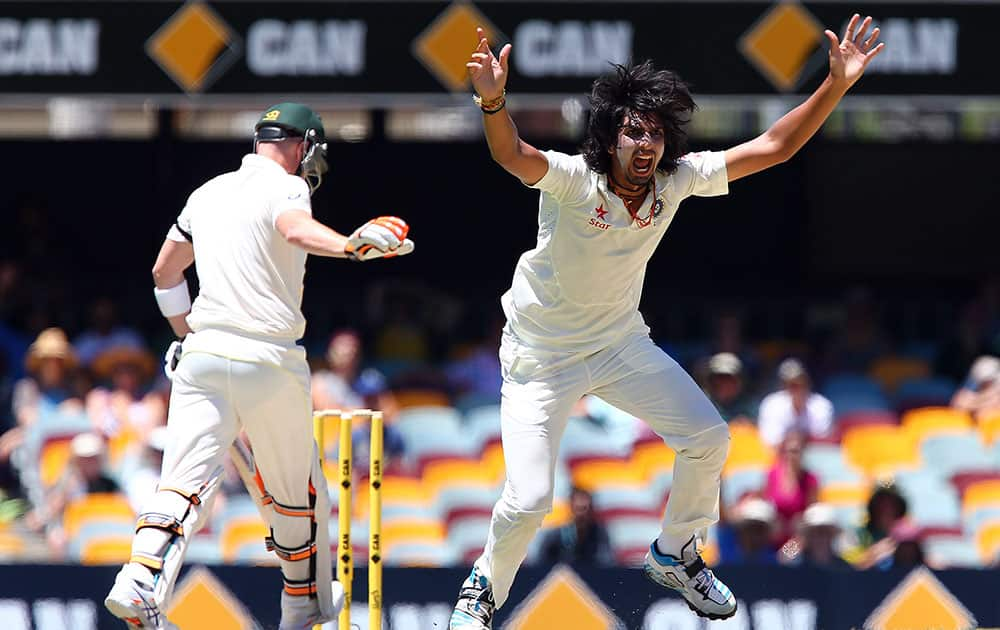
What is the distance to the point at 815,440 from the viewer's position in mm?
10273

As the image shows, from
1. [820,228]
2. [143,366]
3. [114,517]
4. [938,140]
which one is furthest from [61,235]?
[938,140]

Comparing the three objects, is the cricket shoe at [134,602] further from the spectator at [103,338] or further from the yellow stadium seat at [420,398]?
the spectator at [103,338]

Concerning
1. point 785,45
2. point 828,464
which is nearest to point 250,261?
point 785,45

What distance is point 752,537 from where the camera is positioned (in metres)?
9.14

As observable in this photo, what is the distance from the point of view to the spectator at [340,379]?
991 cm

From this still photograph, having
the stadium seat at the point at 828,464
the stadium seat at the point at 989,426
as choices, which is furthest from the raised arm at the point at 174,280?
the stadium seat at the point at 989,426

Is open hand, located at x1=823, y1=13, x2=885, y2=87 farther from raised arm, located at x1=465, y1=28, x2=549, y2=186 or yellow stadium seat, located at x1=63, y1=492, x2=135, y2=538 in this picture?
yellow stadium seat, located at x1=63, y1=492, x2=135, y2=538

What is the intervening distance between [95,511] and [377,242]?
4759 millimetres

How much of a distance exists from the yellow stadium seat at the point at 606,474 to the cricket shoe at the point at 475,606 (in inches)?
154

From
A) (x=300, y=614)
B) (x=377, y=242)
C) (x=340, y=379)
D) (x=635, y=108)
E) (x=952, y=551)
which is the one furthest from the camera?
(x=340, y=379)

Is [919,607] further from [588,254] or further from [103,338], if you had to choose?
[103,338]

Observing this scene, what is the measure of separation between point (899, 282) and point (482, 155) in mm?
3137

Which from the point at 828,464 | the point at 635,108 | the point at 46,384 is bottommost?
the point at 828,464

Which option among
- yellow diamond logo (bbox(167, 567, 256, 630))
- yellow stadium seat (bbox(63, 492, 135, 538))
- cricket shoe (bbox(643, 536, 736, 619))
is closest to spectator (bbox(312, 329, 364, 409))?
yellow stadium seat (bbox(63, 492, 135, 538))
